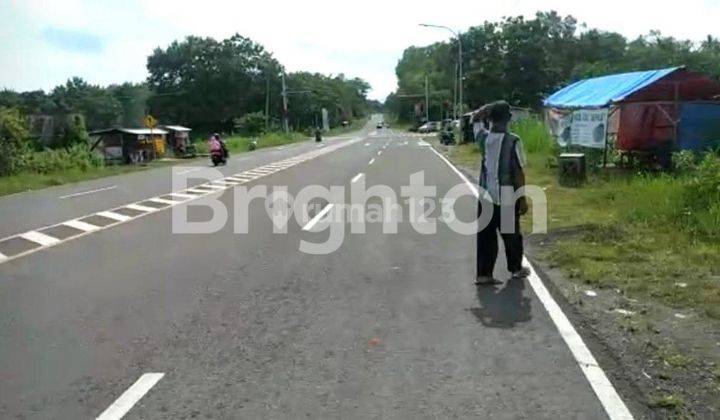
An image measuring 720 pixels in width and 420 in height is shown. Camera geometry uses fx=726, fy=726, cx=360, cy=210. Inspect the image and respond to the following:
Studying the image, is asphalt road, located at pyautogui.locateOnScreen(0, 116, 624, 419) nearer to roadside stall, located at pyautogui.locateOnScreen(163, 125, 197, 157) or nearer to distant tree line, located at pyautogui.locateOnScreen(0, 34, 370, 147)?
roadside stall, located at pyautogui.locateOnScreen(163, 125, 197, 157)

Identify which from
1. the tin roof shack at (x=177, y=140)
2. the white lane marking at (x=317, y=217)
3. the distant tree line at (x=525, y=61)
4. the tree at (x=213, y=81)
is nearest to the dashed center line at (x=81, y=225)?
the white lane marking at (x=317, y=217)

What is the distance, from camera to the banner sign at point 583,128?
19905 millimetres

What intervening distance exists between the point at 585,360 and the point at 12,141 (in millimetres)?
29509

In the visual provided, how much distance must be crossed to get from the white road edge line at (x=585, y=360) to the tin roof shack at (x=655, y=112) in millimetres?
11877

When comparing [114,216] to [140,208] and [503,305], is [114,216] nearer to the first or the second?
[140,208]

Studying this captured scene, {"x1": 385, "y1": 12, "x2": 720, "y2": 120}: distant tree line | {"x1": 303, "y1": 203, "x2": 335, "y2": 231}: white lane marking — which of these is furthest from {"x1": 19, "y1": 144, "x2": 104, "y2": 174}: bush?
{"x1": 385, "y1": 12, "x2": 720, "y2": 120}: distant tree line

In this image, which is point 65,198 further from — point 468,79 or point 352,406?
point 468,79

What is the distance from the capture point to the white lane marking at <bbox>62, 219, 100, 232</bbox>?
41.6 feet

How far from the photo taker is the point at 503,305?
673cm

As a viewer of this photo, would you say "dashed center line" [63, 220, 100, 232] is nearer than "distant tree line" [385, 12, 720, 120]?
Yes

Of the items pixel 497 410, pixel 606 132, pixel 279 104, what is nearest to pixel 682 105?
pixel 606 132

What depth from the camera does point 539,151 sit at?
27844 mm

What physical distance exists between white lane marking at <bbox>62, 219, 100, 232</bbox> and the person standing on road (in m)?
7.71

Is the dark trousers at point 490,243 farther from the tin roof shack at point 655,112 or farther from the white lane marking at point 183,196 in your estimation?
the white lane marking at point 183,196
